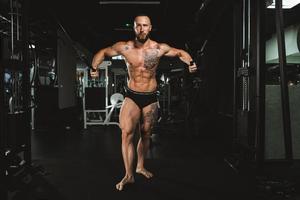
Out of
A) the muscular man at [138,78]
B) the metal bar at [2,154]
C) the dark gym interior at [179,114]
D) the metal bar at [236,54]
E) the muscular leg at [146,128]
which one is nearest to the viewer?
the metal bar at [2,154]

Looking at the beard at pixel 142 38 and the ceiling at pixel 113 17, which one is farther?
the ceiling at pixel 113 17

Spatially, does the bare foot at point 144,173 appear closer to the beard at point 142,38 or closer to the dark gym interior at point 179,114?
the dark gym interior at point 179,114

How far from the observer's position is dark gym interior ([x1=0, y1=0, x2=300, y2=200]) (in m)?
2.92

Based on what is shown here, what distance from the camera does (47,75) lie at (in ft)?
27.9

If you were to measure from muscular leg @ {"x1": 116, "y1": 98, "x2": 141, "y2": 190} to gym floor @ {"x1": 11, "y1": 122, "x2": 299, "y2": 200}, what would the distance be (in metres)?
0.12

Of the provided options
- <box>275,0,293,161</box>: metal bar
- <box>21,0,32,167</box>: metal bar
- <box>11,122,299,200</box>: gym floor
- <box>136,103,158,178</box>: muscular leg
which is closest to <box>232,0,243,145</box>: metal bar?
<box>11,122,299,200</box>: gym floor

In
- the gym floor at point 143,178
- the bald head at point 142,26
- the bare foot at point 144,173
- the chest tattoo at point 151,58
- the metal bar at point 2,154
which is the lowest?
the gym floor at point 143,178

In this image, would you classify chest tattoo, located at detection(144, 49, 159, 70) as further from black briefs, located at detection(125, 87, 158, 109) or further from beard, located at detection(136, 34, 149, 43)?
black briefs, located at detection(125, 87, 158, 109)

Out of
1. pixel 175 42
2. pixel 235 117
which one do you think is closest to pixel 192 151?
pixel 235 117

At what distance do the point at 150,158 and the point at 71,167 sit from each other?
1179mm

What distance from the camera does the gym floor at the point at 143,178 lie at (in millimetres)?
2803

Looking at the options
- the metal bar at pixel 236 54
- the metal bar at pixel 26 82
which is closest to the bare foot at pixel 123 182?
the metal bar at pixel 26 82

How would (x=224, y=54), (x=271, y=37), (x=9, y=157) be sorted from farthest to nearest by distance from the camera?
(x=224, y=54) < (x=271, y=37) < (x=9, y=157)

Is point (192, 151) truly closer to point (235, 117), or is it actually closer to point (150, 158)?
point (150, 158)
